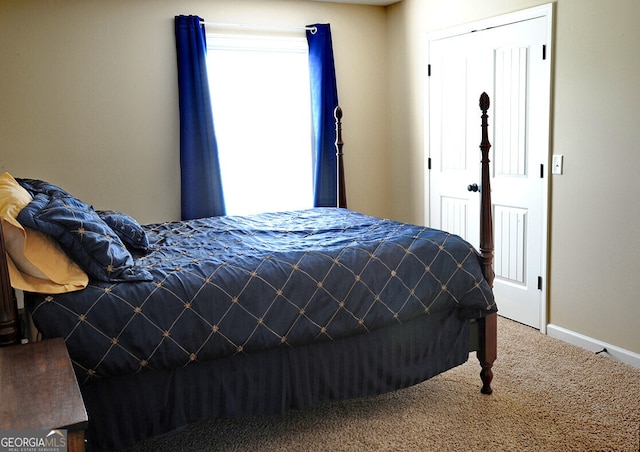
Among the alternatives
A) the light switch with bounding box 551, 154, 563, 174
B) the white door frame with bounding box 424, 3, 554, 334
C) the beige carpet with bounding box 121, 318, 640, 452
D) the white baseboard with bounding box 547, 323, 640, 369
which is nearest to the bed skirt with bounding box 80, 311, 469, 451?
the beige carpet with bounding box 121, 318, 640, 452

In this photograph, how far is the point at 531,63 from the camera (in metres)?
3.80

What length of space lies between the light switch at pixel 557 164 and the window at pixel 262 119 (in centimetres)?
210

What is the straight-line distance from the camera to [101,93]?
430cm

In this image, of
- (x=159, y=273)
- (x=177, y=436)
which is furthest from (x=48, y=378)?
(x=177, y=436)

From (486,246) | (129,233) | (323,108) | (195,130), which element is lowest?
(486,246)

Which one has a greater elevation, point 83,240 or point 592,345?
point 83,240

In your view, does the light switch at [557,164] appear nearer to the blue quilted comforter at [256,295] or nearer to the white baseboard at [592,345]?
the white baseboard at [592,345]

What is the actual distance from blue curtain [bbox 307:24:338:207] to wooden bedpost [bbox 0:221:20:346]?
129 inches

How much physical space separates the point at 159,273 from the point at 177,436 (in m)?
0.82

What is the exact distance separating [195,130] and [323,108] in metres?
1.13

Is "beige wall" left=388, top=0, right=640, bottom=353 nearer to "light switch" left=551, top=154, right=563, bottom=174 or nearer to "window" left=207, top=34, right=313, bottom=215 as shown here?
"light switch" left=551, top=154, right=563, bottom=174

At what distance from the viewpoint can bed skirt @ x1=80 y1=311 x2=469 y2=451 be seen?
2.22 metres

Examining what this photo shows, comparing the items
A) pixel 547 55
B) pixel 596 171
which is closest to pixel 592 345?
pixel 596 171

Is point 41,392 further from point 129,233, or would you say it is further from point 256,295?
point 129,233
